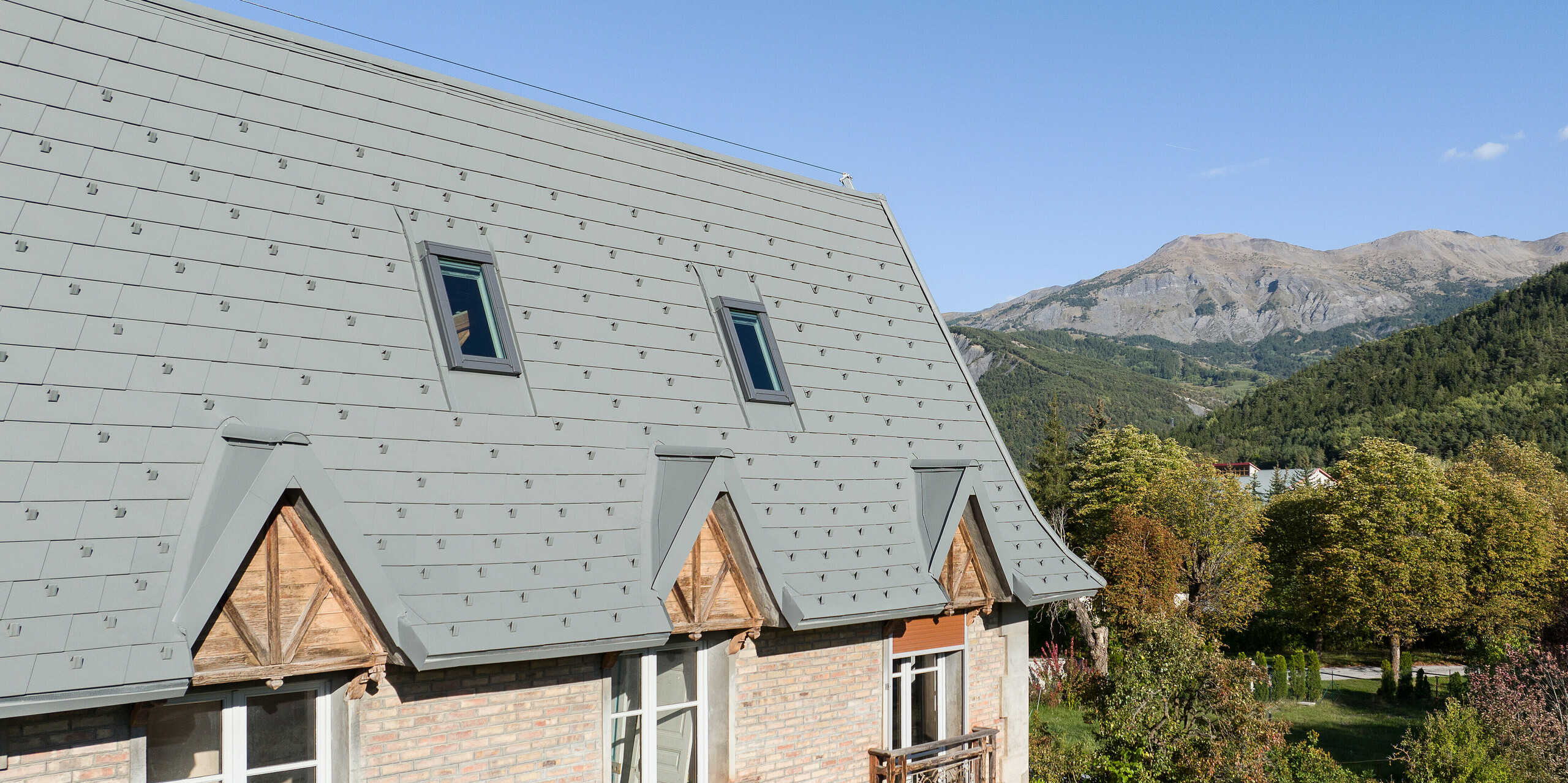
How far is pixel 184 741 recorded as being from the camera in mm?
7320

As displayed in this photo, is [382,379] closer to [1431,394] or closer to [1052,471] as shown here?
[1052,471]

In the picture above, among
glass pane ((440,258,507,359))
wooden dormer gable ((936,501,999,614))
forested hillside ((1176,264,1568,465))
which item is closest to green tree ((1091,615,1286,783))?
wooden dormer gable ((936,501,999,614))

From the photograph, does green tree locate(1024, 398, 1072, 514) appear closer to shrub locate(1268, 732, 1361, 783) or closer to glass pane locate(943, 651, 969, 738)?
shrub locate(1268, 732, 1361, 783)

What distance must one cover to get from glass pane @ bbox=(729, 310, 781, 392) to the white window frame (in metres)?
3.25

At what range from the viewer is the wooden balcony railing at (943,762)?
37.4ft

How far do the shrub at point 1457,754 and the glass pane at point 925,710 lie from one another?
1228 cm

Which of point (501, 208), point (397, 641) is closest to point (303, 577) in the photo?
point (397, 641)

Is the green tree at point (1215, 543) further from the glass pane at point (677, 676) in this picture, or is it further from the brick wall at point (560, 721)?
the glass pane at point (677, 676)

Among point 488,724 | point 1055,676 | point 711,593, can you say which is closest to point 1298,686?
point 1055,676

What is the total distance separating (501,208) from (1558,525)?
6267 centimetres

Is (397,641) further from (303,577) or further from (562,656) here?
(562,656)

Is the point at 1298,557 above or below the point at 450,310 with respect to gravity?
below

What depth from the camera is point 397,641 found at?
7.42 m

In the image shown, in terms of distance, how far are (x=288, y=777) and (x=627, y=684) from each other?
9.95ft
